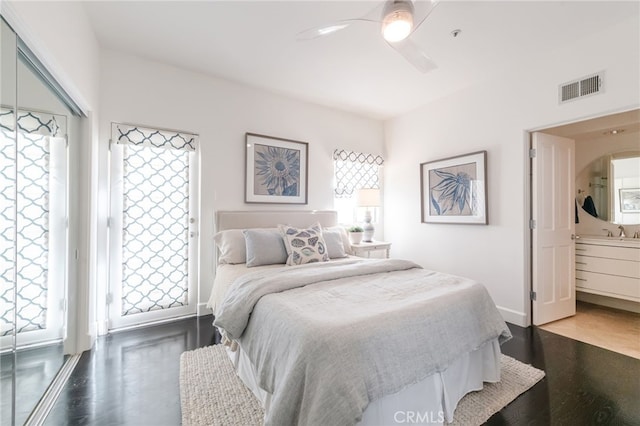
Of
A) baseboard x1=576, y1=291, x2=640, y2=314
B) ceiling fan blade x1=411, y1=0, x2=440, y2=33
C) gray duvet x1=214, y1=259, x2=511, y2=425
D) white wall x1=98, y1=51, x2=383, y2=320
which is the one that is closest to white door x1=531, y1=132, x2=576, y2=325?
baseboard x1=576, y1=291, x2=640, y2=314

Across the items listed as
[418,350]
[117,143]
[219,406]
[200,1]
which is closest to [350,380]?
[418,350]

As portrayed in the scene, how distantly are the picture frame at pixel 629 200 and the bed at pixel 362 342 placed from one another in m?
3.24

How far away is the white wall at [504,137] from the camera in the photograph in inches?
97.0

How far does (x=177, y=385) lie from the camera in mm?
1930

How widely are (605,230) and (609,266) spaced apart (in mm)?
646

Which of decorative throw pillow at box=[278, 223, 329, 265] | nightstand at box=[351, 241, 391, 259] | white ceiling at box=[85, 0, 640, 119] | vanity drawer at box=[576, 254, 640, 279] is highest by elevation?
white ceiling at box=[85, 0, 640, 119]

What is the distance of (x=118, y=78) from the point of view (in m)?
2.80

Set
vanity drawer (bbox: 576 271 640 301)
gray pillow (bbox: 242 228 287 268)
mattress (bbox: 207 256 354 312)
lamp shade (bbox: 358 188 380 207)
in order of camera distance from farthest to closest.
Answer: lamp shade (bbox: 358 188 380 207), vanity drawer (bbox: 576 271 640 301), gray pillow (bbox: 242 228 287 268), mattress (bbox: 207 256 354 312)

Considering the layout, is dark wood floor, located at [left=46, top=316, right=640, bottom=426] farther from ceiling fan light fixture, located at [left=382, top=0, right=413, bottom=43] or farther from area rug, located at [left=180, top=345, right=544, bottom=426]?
ceiling fan light fixture, located at [left=382, top=0, right=413, bottom=43]

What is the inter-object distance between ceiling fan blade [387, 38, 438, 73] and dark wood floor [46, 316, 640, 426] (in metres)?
2.50

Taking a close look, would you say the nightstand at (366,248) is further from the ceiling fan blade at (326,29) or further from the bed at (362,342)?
the ceiling fan blade at (326,29)

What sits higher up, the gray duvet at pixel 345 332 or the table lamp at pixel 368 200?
the table lamp at pixel 368 200

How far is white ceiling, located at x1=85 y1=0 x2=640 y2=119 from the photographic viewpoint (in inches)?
85.8

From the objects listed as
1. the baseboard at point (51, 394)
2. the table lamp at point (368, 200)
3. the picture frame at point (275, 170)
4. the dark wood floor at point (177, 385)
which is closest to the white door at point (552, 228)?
the dark wood floor at point (177, 385)
